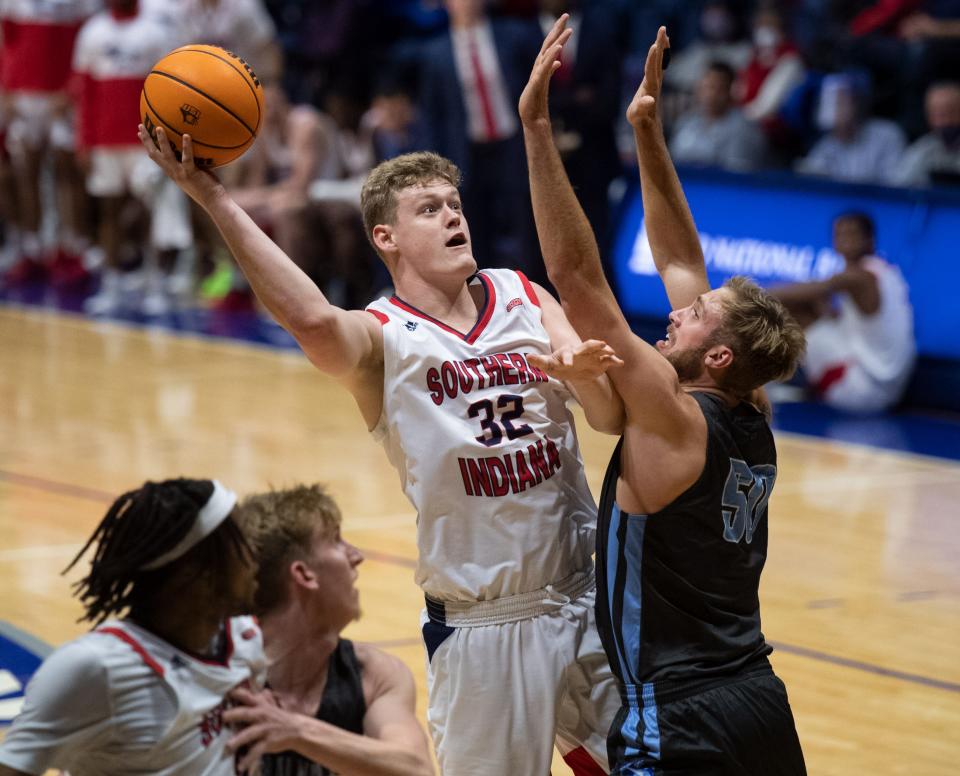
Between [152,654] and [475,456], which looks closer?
[152,654]

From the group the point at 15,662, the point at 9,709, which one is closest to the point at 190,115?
the point at 9,709

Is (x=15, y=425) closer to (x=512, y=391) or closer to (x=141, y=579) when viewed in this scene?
(x=512, y=391)

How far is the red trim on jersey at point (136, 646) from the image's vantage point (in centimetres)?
326

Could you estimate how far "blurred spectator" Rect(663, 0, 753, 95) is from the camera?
50.8ft

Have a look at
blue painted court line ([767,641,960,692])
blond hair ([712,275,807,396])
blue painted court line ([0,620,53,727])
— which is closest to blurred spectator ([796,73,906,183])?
blue painted court line ([767,641,960,692])

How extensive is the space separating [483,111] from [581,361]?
9.56 m

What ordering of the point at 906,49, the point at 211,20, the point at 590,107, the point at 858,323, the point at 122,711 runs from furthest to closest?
the point at 211,20
the point at 906,49
the point at 590,107
the point at 858,323
the point at 122,711

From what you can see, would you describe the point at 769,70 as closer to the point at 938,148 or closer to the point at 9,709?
the point at 938,148

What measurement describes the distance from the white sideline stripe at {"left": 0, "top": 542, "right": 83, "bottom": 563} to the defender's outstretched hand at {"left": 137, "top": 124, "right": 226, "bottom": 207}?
4123mm

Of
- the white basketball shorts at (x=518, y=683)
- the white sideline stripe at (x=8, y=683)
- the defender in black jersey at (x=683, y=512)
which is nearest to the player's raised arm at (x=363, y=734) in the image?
the white basketball shorts at (x=518, y=683)

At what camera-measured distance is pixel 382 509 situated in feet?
29.0

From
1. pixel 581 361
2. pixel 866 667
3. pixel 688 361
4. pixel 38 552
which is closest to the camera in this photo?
pixel 581 361

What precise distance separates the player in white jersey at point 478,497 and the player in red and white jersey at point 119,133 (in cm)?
1147

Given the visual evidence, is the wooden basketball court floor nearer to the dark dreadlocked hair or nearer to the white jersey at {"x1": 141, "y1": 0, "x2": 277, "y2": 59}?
the dark dreadlocked hair
